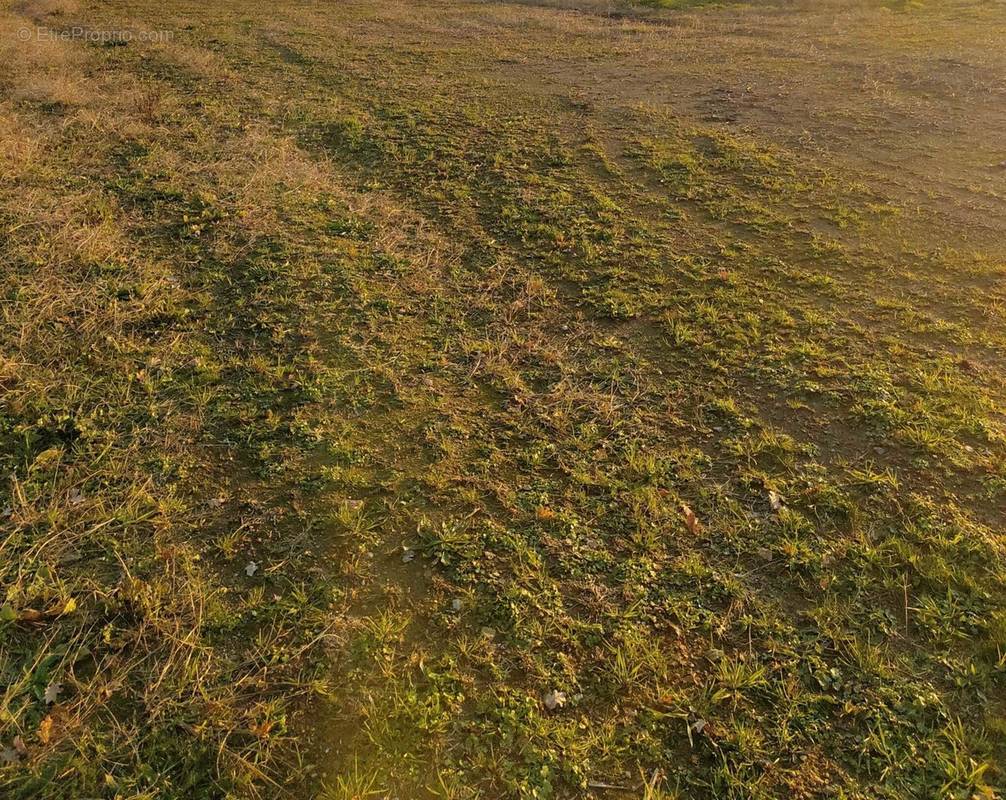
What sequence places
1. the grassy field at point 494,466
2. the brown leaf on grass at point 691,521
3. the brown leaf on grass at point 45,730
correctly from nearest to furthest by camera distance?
the brown leaf on grass at point 45,730
the grassy field at point 494,466
the brown leaf on grass at point 691,521

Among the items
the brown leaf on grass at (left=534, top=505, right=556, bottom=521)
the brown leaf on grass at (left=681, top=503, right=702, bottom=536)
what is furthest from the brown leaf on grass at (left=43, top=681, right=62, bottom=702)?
the brown leaf on grass at (left=681, top=503, right=702, bottom=536)

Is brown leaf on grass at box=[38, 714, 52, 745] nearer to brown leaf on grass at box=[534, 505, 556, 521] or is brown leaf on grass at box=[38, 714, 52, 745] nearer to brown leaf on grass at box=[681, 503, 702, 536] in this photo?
brown leaf on grass at box=[534, 505, 556, 521]

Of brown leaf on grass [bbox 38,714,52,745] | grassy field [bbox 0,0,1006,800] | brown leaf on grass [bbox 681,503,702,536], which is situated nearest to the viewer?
brown leaf on grass [bbox 38,714,52,745]

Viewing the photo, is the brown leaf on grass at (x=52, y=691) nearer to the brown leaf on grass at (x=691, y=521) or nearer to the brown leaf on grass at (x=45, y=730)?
the brown leaf on grass at (x=45, y=730)

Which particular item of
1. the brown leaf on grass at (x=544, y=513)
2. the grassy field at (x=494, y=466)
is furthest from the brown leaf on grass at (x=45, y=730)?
the brown leaf on grass at (x=544, y=513)

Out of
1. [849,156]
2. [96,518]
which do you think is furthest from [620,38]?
[96,518]
